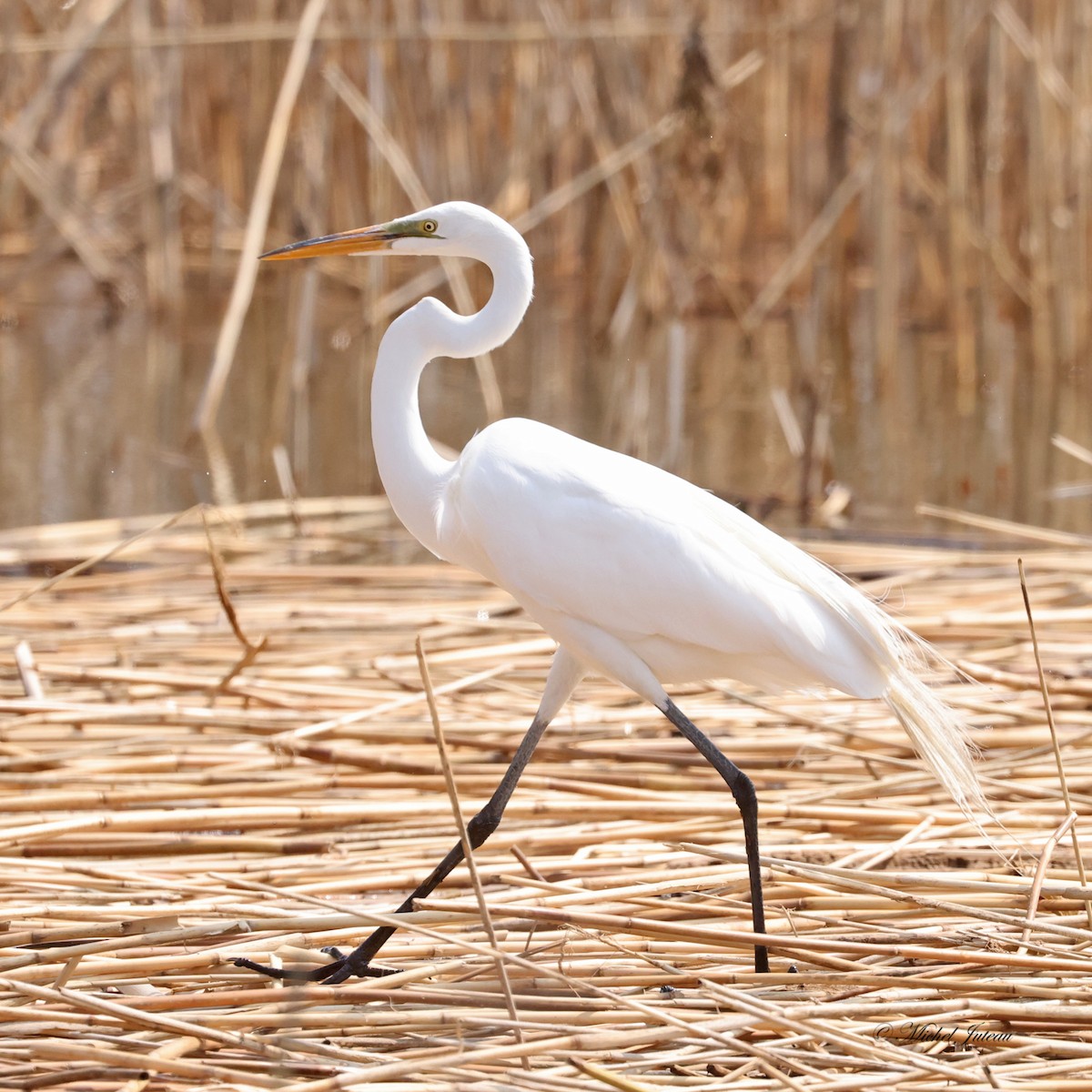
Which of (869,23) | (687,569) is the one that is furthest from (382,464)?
(869,23)

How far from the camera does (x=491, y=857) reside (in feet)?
8.94

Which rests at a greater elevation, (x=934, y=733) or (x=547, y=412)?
(x=547, y=412)

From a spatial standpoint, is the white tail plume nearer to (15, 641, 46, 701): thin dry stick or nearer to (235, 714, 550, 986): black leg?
(235, 714, 550, 986): black leg

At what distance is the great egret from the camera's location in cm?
237

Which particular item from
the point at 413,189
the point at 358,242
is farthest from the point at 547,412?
the point at 358,242

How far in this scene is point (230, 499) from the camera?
5816mm

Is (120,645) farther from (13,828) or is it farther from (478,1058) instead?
(478,1058)

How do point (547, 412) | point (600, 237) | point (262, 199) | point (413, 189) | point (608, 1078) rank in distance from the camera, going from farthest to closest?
point (600, 237), point (547, 412), point (413, 189), point (262, 199), point (608, 1078)

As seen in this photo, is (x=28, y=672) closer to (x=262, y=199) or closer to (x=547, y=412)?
(x=262, y=199)

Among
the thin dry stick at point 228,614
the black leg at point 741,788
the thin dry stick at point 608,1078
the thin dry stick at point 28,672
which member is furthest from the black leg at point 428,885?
the thin dry stick at point 28,672

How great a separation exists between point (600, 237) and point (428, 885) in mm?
6913

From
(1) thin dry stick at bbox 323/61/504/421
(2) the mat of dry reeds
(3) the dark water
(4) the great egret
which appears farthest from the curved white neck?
(1) thin dry stick at bbox 323/61/504/421

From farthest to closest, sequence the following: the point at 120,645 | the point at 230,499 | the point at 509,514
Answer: the point at 230,499, the point at 120,645, the point at 509,514

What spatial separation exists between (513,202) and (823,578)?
21.1ft
